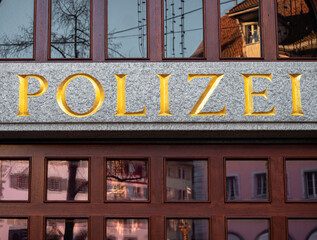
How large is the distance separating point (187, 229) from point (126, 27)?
323cm

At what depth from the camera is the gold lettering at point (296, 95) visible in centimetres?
948

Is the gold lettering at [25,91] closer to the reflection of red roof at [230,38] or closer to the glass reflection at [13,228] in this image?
the glass reflection at [13,228]

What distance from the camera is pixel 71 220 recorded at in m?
9.70

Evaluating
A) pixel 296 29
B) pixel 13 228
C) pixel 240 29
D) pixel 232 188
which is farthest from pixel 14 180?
pixel 296 29

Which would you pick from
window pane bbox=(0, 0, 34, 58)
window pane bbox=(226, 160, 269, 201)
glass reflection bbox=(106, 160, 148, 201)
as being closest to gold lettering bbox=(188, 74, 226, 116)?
window pane bbox=(226, 160, 269, 201)

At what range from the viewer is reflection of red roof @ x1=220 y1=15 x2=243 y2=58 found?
9.84m

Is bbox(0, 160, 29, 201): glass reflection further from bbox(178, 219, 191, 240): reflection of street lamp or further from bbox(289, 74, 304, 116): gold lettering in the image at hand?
bbox(289, 74, 304, 116): gold lettering

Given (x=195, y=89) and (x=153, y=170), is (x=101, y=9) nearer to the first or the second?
(x=195, y=89)

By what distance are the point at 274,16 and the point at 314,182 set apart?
8.59ft

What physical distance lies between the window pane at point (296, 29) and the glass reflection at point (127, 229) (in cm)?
337

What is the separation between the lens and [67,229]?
31.7ft

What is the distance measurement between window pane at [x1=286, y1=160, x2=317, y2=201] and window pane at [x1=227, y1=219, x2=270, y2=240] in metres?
0.59

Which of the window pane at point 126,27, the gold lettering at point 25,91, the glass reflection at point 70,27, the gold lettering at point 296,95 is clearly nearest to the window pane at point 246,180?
the gold lettering at point 296,95

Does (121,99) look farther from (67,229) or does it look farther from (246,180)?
(246,180)
